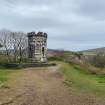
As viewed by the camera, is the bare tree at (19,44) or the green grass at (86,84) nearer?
the green grass at (86,84)

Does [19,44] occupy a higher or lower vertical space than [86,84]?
higher

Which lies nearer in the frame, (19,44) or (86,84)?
(86,84)

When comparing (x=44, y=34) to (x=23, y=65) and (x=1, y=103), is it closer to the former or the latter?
(x=23, y=65)

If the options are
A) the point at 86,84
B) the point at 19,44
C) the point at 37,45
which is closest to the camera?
the point at 86,84

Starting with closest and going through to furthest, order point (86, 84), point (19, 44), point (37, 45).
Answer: point (86, 84), point (37, 45), point (19, 44)

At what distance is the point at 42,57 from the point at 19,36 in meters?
20.2

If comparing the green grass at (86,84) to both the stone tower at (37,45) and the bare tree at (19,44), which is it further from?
the bare tree at (19,44)

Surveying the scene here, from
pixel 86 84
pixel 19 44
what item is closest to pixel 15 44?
pixel 19 44

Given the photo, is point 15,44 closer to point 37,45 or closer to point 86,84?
point 37,45

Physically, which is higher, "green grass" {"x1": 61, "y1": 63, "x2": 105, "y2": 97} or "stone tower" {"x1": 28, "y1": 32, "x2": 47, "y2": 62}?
"stone tower" {"x1": 28, "y1": 32, "x2": 47, "y2": 62}

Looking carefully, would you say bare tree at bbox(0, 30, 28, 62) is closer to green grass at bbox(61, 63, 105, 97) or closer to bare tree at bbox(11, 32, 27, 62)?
bare tree at bbox(11, 32, 27, 62)

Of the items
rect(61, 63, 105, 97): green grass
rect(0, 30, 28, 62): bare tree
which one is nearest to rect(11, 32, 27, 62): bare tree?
Answer: rect(0, 30, 28, 62): bare tree

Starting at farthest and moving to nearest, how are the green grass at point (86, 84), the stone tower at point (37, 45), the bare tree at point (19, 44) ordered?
the bare tree at point (19, 44)
the stone tower at point (37, 45)
the green grass at point (86, 84)

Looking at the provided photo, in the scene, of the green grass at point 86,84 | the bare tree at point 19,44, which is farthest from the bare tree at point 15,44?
the green grass at point 86,84
